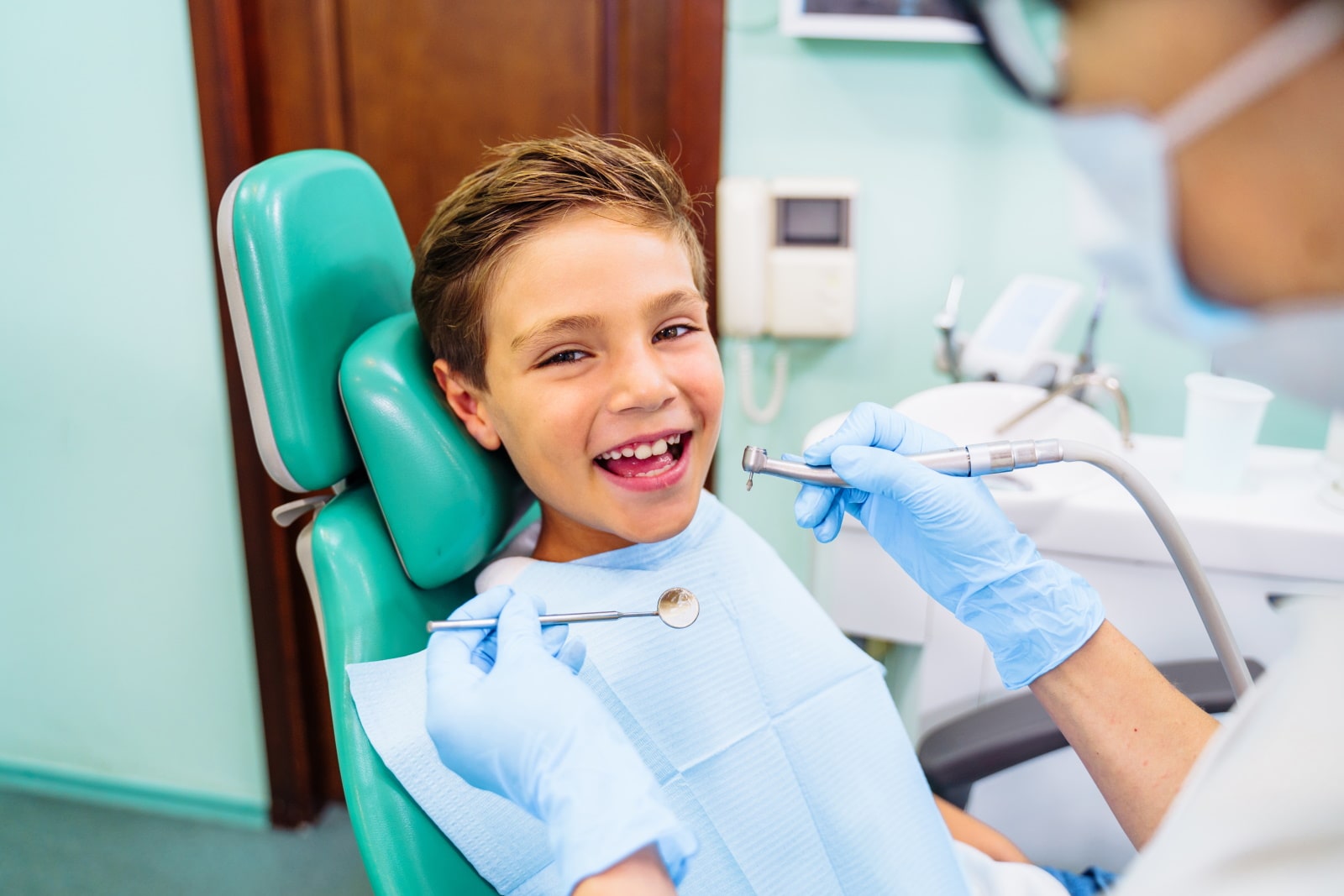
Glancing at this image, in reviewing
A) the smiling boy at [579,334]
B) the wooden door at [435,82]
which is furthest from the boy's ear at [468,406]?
the wooden door at [435,82]

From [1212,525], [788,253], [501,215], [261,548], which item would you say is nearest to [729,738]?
[501,215]

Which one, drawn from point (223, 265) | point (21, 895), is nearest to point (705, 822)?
point (223, 265)

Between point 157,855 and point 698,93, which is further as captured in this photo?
point 157,855

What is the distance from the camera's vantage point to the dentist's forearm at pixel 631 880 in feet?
2.14

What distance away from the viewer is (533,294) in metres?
0.97

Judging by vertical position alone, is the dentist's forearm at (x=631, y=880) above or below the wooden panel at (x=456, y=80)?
below

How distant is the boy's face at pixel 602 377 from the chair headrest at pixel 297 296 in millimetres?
134

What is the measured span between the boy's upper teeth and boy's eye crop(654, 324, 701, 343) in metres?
0.11

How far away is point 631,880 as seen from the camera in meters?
0.66

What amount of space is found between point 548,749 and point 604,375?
0.39 m

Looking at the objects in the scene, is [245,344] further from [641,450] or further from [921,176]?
[921,176]

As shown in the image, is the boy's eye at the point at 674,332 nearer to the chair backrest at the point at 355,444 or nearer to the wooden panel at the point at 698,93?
the chair backrest at the point at 355,444

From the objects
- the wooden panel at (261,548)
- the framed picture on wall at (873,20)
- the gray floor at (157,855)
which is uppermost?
the framed picture on wall at (873,20)

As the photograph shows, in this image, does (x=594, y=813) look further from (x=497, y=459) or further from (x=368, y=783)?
(x=497, y=459)
